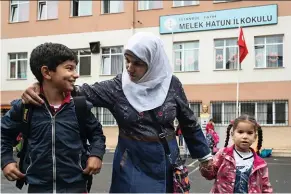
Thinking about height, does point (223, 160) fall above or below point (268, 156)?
above

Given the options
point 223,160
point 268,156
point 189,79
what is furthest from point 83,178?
point 189,79

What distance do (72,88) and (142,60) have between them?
1.68 feet

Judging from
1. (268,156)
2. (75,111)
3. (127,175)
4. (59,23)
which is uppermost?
(59,23)

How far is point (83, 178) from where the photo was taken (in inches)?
106

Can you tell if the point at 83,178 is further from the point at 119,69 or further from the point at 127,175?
the point at 119,69

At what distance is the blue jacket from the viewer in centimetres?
258

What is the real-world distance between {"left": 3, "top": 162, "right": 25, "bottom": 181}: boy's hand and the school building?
13.1m

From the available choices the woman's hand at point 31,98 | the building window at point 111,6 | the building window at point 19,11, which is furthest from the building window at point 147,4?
the woman's hand at point 31,98

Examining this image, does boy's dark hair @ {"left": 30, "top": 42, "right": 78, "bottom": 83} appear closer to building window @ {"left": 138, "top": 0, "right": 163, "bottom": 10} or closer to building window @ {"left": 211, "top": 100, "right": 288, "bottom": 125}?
building window @ {"left": 211, "top": 100, "right": 288, "bottom": 125}

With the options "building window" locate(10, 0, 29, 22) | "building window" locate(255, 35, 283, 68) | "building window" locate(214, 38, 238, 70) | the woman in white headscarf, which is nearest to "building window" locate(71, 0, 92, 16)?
"building window" locate(10, 0, 29, 22)

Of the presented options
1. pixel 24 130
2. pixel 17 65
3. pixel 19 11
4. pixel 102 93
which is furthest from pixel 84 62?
pixel 24 130

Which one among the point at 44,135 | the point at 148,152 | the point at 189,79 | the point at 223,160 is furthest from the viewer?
the point at 189,79

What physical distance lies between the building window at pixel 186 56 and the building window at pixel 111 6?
3.86m

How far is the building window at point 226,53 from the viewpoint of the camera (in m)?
19.0
